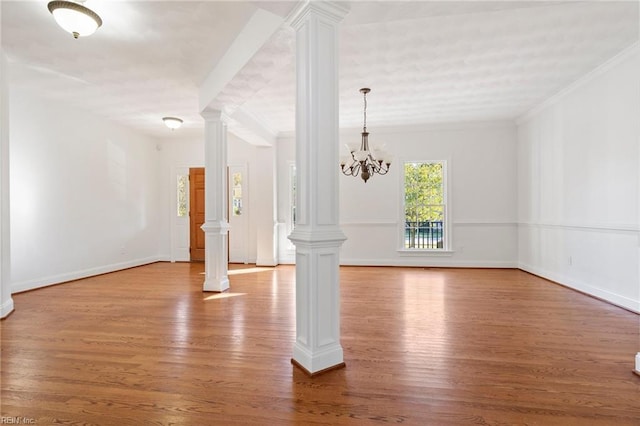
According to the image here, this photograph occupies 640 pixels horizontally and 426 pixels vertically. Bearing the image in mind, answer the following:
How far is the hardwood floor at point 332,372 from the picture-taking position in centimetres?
182

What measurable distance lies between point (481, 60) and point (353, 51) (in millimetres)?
1511

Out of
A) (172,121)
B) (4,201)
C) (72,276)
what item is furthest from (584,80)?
(72,276)

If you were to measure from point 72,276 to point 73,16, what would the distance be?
4395 mm

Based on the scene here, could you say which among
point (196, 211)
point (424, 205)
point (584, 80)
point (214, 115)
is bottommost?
point (196, 211)

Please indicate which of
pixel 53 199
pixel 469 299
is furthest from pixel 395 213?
pixel 53 199

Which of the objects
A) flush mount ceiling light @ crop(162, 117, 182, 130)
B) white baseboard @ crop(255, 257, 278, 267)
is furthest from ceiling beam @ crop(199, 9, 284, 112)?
white baseboard @ crop(255, 257, 278, 267)

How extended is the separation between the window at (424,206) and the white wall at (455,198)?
159 mm

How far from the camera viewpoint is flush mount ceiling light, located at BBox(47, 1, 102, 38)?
8.41 feet

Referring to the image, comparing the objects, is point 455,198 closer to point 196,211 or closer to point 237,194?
point 237,194

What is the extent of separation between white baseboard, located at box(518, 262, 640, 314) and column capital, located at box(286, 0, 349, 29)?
13.8ft

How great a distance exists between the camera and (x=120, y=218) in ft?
21.5

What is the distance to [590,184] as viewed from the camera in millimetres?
4344

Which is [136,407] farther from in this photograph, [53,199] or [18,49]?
[53,199]

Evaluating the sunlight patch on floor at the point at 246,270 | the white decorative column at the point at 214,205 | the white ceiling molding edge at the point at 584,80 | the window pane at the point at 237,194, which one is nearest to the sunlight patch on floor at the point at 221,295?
the white decorative column at the point at 214,205
